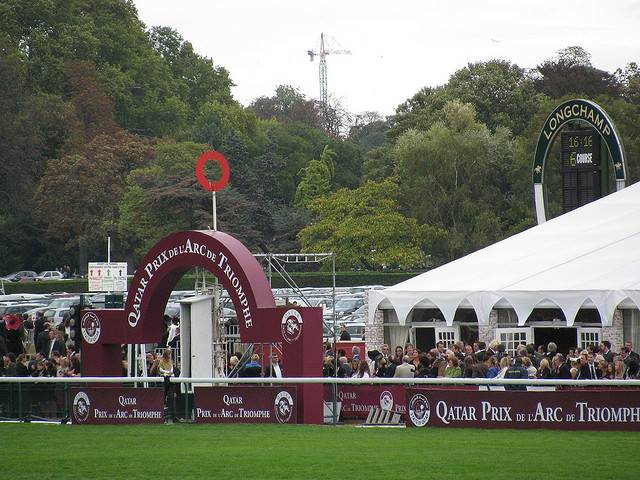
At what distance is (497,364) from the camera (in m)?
Result: 15.5

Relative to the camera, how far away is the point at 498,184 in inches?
1988

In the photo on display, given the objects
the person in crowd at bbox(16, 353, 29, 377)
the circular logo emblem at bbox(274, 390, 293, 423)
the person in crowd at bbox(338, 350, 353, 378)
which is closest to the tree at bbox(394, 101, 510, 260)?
the person in crowd at bbox(338, 350, 353, 378)

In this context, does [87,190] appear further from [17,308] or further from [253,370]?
[253,370]

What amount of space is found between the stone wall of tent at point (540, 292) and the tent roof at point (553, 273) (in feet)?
0.07

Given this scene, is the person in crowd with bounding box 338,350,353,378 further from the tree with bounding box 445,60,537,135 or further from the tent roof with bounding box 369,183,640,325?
the tree with bounding box 445,60,537,135

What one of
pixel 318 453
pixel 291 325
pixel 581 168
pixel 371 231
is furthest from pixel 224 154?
pixel 318 453

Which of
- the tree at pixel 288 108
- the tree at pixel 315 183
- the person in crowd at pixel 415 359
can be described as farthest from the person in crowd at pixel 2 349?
the tree at pixel 288 108

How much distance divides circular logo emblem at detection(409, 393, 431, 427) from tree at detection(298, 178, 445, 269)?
32000 mm

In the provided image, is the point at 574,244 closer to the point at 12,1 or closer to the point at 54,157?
the point at 54,157

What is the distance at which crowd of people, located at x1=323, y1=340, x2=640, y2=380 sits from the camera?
1470cm

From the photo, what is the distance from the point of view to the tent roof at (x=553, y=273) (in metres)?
18.5

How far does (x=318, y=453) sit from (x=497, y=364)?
16.8 ft

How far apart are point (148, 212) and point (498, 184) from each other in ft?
60.8

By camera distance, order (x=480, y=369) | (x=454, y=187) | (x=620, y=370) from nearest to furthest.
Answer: (x=620, y=370) < (x=480, y=369) < (x=454, y=187)
